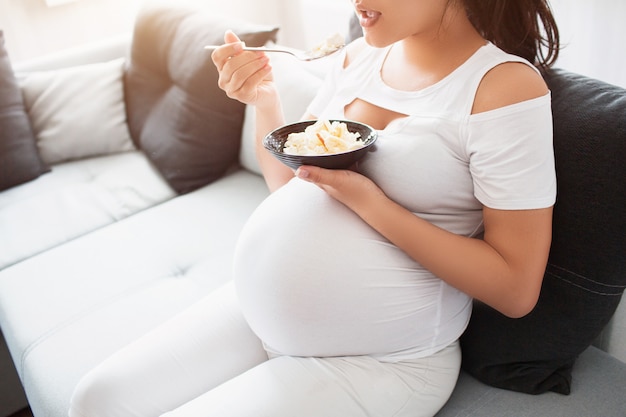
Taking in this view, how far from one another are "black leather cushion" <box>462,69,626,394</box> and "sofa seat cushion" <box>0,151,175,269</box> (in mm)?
1289

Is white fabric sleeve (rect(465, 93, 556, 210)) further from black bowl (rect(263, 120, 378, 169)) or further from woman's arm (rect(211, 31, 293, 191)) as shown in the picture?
woman's arm (rect(211, 31, 293, 191))

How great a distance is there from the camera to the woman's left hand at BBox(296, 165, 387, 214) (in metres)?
0.92

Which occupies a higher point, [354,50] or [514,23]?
[514,23]

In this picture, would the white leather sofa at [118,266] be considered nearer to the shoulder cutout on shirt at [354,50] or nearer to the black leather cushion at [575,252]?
the black leather cushion at [575,252]

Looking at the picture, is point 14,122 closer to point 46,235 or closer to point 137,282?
point 46,235

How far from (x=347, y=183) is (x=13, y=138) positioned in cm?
158

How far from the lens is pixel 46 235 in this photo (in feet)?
5.83

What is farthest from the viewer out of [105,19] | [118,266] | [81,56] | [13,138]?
[105,19]

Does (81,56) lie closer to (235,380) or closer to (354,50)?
(354,50)

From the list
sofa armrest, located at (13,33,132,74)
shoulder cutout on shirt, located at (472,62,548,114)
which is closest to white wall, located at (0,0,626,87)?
sofa armrest, located at (13,33,132,74)

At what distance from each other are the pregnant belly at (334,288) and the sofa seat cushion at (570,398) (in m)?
0.16

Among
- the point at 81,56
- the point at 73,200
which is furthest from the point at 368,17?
the point at 81,56

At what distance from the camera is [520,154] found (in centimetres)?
83

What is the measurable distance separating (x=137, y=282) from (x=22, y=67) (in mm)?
Answer: 1281
